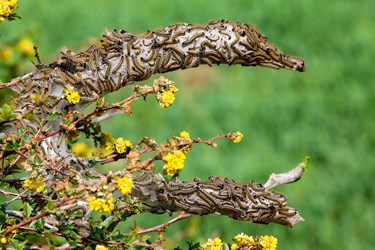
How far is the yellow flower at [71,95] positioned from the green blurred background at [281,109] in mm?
2669

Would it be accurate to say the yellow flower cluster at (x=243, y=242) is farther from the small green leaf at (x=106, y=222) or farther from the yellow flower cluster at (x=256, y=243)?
the small green leaf at (x=106, y=222)

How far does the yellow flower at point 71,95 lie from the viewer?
61.7 inches

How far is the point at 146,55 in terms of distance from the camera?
1686 millimetres

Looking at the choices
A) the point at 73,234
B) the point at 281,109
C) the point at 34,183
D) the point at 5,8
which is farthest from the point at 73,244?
the point at 281,109

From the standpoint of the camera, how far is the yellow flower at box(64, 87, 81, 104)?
1568mm

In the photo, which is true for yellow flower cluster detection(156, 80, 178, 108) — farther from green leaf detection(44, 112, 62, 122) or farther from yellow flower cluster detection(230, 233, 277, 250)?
yellow flower cluster detection(230, 233, 277, 250)

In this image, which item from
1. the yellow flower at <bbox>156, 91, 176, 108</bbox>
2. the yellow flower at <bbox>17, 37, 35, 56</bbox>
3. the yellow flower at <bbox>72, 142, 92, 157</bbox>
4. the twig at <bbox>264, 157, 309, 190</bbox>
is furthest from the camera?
the yellow flower at <bbox>17, 37, 35, 56</bbox>

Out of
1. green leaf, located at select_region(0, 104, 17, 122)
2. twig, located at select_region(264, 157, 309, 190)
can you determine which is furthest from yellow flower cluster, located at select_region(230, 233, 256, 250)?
green leaf, located at select_region(0, 104, 17, 122)

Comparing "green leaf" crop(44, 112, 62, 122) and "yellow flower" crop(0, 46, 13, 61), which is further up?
"yellow flower" crop(0, 46, 13, 61)

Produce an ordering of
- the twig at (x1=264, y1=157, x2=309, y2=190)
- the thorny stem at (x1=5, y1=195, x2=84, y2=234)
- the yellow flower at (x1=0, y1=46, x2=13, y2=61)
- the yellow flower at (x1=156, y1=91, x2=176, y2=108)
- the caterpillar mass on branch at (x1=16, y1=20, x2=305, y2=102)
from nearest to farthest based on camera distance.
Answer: the thorny stem at (x1=5, y1=195, x2=84, y2=234), the yellow flower at (x1=156, y1=91, x2=176, y2=108), the caterpillar mass on branch at (x1=16, y1=20, x2=305, y2=102), the twig at (x1=264, y1=157, x2=309, y2=190), the yellow flower at (x1=0, y1=46, x2=13, y2=61)

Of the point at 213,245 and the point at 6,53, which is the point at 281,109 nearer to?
the point at 6,53

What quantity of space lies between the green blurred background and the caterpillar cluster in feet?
8.23

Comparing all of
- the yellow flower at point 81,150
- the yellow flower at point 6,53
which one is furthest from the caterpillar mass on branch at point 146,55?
the yellow flower at point 6,53

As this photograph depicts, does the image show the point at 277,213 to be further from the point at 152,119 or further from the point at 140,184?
the point at 152,119
